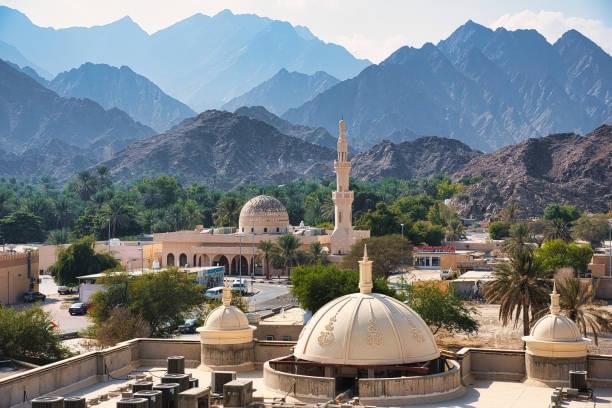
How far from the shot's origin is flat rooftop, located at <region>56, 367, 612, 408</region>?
989 inches

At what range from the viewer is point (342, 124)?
10275 centimetres

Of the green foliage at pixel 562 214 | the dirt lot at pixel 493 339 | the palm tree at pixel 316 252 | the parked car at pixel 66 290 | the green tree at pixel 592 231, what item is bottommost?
the dirt lot at pixel 493 339

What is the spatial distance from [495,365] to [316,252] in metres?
76.4

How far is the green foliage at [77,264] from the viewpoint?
3735 inches

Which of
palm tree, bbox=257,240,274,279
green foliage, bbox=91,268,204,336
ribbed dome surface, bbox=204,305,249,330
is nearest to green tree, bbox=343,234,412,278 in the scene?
palm tree, bbox=257,240,274,279

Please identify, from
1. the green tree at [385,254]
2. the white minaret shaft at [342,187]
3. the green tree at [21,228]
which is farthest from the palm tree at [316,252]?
the green tree at [21,228]

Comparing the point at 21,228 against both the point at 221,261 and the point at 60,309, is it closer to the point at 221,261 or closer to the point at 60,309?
the point at 221,261

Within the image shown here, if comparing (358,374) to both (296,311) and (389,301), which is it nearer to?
(389,301)

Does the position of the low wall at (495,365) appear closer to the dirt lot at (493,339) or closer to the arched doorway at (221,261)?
the dirt lot at (493,339)

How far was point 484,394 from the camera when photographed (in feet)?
87.8

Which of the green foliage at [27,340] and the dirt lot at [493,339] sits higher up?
the green foliage at [27,340]

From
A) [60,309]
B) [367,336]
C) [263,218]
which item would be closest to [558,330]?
[367,336]

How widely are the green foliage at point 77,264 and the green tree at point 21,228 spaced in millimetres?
50782

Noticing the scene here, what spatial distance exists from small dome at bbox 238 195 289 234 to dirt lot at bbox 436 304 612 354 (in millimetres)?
46201
